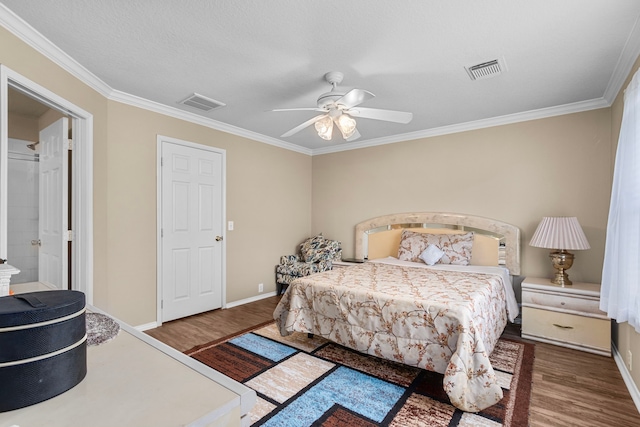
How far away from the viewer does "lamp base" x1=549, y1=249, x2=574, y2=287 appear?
3188 mm

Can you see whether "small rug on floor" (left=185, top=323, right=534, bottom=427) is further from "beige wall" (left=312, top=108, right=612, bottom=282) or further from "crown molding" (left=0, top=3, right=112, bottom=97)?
"crown molding" (left=0, top=3, right=112, bottom=97)

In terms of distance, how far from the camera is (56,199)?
2918 mm

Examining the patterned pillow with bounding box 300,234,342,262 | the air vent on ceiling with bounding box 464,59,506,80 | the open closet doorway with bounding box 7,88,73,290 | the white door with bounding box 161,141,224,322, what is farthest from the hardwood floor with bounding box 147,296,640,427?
the air vent on ceiling with bounding box 464,59,506,80

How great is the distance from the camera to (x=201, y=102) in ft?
11.0

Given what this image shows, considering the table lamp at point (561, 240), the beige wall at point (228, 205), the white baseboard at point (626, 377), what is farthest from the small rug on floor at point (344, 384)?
the beige wall at point (228, 205)

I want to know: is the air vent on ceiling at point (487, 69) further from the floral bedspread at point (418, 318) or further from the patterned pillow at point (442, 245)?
the patterned pillow at point (442, 245)

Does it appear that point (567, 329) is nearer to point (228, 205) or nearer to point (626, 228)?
point (626, 228)

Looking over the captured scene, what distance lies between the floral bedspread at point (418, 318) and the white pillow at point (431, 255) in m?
0.44

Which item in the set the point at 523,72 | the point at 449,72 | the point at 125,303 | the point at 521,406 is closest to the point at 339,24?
the point at 449,72

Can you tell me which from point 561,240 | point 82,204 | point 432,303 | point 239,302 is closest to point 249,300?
point 239,302

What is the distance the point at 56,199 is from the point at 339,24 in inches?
115

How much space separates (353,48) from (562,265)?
2968mm

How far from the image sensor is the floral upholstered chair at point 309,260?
187 inches

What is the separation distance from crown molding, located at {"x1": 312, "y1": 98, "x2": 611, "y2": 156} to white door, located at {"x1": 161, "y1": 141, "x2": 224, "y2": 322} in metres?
2.26
